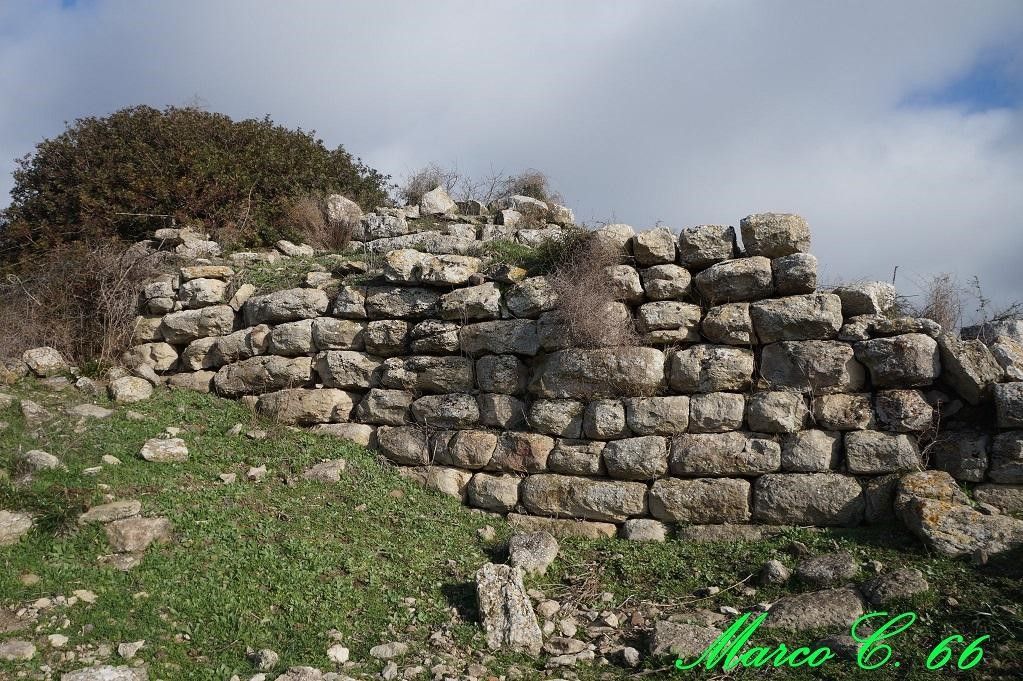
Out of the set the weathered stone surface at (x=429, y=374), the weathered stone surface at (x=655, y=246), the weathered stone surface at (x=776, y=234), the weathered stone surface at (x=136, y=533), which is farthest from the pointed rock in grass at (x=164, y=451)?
the weathered stone surface at (x=776, y=234)

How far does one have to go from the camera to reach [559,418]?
24.9 ft

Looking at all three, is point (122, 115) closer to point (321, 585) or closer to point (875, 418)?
point (321, 585)

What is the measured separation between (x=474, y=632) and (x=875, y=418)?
3.99 m

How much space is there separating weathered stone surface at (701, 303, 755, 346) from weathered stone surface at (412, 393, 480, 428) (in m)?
2.52

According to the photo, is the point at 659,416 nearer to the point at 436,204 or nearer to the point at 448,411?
the point at 448,411

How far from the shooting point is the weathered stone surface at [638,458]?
718 centimetres

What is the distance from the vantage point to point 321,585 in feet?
19.2

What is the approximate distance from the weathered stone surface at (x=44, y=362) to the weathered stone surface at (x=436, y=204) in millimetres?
5347

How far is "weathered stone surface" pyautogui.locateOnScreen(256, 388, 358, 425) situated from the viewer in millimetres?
8625

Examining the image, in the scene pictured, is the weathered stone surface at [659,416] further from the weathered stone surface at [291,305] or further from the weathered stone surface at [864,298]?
the weathered stone surface at [291,305]

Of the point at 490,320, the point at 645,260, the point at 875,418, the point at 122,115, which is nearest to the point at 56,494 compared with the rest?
the point at 490,320

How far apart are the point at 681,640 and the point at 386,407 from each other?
14.0 ft
